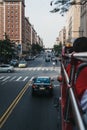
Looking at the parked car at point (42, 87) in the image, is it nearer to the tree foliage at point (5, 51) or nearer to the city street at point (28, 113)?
the city street at point (28, 113)

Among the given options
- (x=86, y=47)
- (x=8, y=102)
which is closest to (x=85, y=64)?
(x=86, y=47)

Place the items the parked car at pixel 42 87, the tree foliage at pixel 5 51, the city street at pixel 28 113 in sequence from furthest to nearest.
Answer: the tree foliage at pixel 5 51
the parked car at pixel 42 87
the city street at pixel 28 113

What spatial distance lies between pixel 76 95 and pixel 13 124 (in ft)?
51.9

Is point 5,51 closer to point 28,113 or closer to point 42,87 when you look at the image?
point 42,87

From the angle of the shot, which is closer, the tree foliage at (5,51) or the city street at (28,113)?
the city street at (28,113)

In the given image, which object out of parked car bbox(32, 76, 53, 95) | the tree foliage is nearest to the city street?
parked car bbox(32, 76, 53, 95)

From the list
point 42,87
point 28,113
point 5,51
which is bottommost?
point 28,113

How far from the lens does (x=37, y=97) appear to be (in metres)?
31.6

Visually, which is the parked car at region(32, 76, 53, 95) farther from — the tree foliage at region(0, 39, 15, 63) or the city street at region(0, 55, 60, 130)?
the tree foliage at region(0, 39, 15, 63)

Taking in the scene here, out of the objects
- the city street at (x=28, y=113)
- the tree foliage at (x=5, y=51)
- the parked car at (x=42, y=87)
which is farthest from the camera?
the tree foliage at (x=5, y=51)

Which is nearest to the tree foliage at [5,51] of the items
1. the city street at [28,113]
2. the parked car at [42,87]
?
the parked car at [42,87]

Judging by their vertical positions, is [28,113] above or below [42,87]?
below

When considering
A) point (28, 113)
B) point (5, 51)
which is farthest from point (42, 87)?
point (5, 51)

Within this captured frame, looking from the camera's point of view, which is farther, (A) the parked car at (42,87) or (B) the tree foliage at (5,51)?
(B) the tree foliage at (5,51)
